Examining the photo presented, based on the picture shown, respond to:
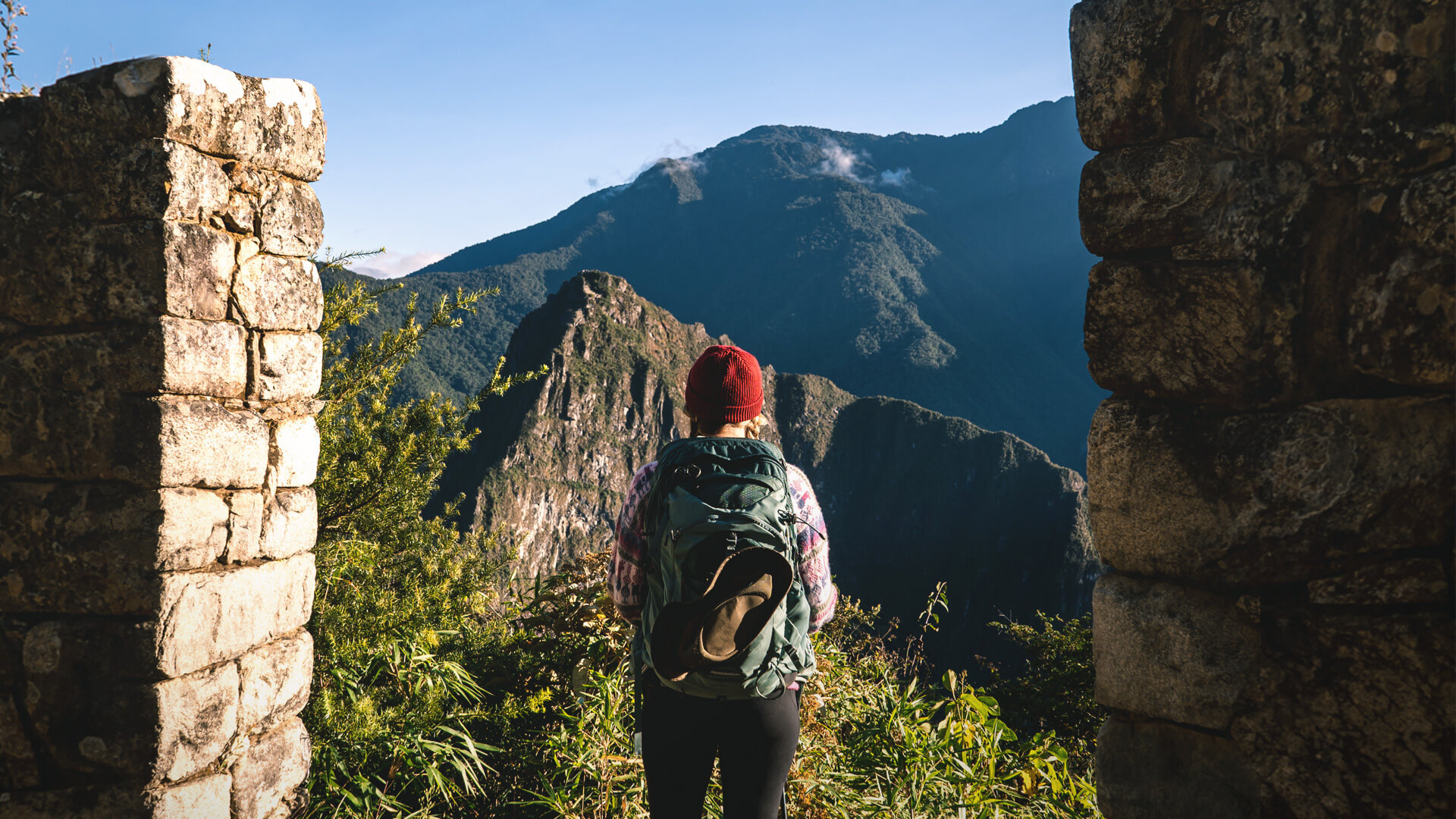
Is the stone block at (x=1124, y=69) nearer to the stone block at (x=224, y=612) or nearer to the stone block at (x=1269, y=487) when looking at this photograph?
the stone block at (x=1269, y=487)

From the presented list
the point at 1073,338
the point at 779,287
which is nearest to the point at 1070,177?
the point at 1073,338

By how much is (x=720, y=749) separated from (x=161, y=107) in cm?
246

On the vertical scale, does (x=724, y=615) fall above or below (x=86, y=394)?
below

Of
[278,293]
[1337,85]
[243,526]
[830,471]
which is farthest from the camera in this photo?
[830,471]

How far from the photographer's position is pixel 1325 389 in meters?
1.62

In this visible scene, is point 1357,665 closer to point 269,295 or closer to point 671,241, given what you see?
point 269,295

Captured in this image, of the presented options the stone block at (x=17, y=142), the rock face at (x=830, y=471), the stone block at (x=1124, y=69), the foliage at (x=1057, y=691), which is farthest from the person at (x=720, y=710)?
the rock face at (x=830, y=471)

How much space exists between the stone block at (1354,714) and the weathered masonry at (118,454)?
2791mm

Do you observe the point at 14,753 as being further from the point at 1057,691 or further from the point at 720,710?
the point at 1057,691

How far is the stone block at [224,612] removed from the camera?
2307 millimetres

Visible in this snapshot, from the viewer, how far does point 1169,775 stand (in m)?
1.72

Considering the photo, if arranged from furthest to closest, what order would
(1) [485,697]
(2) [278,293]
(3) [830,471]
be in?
1. (3) [830,471]
2. (1) [485,697]
3. (2) [278,293]

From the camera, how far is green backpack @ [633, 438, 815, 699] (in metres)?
1.71

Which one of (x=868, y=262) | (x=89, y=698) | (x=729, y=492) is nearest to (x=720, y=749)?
(x=729, y=492)
